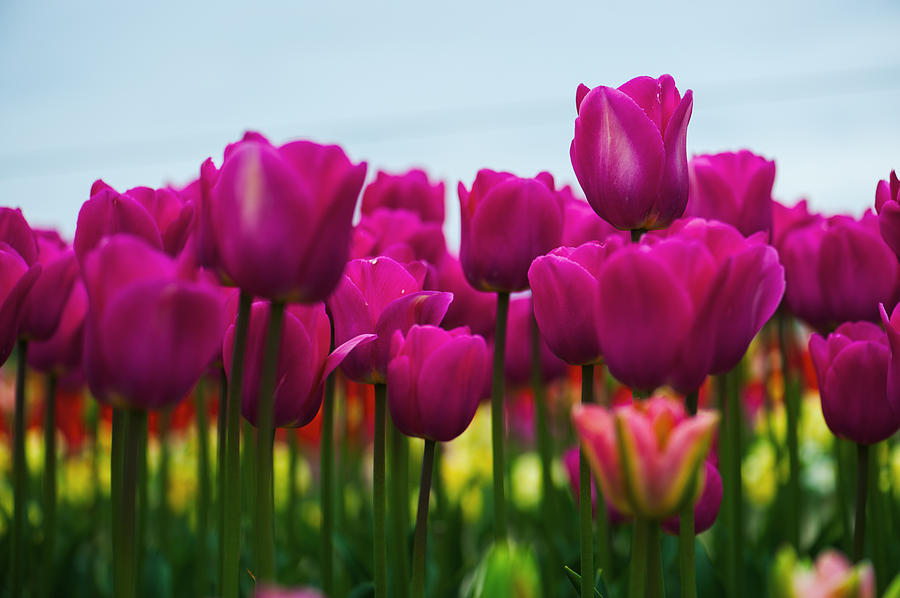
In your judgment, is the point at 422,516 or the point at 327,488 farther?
the point at 327,488

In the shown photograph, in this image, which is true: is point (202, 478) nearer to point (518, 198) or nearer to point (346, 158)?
point (518, 198)

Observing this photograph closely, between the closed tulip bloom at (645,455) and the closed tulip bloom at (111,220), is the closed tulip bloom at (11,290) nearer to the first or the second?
the closed tulip bloom at (111,220)

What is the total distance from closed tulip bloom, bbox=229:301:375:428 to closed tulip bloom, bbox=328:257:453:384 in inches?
2.1

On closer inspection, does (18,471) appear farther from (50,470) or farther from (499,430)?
(499,430)

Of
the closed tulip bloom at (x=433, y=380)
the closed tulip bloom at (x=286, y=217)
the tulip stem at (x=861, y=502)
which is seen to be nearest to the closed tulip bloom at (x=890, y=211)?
the tulip stem at (x=861, y=502)

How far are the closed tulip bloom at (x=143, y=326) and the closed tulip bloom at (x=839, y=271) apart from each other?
73 cm

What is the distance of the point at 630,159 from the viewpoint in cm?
72

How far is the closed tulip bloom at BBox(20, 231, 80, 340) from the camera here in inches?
32.1

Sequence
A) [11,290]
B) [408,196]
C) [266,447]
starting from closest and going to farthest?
[266,447] → [11,290] → [408,196]

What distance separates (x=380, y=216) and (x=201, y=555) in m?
0.51

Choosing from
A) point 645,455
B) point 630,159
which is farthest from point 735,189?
point 645,455

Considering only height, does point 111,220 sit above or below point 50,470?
above

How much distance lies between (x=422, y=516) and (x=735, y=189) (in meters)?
0.53

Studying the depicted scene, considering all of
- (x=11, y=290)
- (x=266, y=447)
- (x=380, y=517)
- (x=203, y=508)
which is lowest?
(x=203, y=508)
